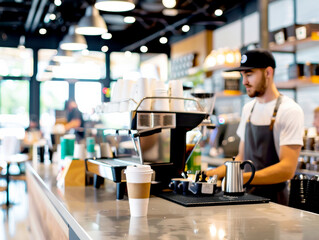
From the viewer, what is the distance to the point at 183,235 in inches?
62.8

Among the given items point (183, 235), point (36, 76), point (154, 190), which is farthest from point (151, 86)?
point (36, 76)

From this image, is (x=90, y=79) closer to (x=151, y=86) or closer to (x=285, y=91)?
(x=285, y=91)

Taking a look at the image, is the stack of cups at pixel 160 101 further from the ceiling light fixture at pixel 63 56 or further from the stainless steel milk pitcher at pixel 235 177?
the ceiling light fixture at pixel 63 56

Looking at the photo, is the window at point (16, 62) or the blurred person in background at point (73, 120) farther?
the window at point (16, 62)

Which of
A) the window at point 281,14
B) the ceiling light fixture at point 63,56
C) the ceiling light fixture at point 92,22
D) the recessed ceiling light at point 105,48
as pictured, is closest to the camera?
the ceiling light fixture at point 92,22

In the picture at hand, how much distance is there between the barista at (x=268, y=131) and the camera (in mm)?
2881

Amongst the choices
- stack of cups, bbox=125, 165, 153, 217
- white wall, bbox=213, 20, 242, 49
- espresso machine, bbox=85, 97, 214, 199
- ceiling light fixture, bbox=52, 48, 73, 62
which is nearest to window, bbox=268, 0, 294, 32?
white wall, bbox=213, 20, 242, 49

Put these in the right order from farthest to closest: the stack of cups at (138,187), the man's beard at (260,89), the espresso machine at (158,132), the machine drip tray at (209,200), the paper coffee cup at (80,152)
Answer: the paper coffee cup at (80,152), the man's beard at (260,89), the espresso machine at (158,132), the machine drip tray at (209,200), the stack of cups at (138,187)

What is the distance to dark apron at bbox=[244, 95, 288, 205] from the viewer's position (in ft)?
9.70

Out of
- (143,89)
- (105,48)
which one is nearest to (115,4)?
(143,89)

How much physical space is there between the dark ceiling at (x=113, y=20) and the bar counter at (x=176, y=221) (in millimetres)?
6837

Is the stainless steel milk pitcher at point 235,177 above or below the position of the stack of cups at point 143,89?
below

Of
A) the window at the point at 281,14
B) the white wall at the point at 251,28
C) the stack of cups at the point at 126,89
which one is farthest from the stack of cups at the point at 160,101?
the white wall at the point at 251,28

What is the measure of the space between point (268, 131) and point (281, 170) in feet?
1.02
